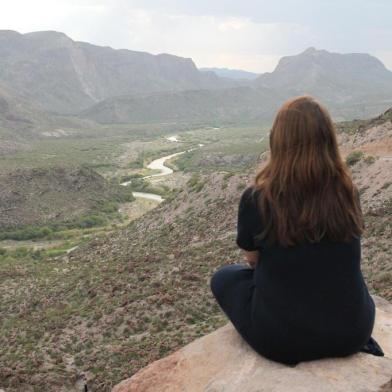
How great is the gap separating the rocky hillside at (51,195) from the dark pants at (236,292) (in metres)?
52.3

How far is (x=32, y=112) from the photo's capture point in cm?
15400

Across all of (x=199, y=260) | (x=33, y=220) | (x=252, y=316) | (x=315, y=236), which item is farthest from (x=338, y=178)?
(x=33, y=220)

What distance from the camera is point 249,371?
187 inches

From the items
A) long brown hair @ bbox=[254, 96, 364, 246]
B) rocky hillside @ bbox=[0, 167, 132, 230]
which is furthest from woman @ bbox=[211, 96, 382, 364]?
rocky hillside @ bbox=[0, 167, 132, 230]

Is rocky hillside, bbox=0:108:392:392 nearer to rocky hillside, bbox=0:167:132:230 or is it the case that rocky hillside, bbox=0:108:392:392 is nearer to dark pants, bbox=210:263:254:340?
dark pants, bbox=210:263:254:340

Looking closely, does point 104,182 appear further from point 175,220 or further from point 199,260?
point 199,260

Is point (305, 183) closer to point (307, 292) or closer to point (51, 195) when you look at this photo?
point (307, 292)

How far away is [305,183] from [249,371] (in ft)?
5.92

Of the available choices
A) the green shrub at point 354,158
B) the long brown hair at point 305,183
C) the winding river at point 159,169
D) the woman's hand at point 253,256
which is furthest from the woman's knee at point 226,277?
the winding river at point 159,169

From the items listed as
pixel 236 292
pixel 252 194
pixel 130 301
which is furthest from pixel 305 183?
pixel 130 301

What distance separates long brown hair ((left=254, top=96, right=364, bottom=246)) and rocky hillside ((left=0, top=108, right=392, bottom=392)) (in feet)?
24.2

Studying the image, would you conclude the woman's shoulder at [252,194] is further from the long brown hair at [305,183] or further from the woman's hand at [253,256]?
the woman's hand at [253,256]

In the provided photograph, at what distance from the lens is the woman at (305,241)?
4195mm

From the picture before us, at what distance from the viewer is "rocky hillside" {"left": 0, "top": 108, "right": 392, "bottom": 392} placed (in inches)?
498
